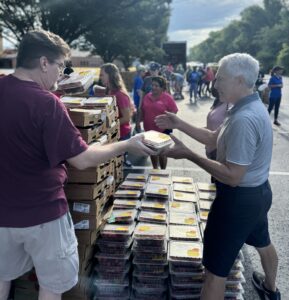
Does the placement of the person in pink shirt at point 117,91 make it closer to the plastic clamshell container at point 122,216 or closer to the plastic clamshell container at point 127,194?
the plastic clamshell container at point 127,194

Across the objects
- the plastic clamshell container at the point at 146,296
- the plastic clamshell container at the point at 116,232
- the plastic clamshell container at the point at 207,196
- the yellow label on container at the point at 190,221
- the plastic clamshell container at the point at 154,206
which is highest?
the plastic clamshell container at the point at 116,232

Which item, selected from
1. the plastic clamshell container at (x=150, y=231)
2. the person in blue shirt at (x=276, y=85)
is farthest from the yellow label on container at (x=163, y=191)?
the person in blue shirt at (x=276, y=85)

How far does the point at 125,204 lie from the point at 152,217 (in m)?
0.36

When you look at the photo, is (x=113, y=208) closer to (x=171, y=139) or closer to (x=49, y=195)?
(x=171, y=139)

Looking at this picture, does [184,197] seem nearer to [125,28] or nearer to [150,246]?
[150,246]

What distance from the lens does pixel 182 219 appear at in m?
3.58

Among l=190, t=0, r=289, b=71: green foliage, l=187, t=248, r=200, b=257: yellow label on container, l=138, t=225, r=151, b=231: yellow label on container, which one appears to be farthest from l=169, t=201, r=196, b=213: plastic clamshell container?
l=190, t=0, r=289, b=71: green foliage

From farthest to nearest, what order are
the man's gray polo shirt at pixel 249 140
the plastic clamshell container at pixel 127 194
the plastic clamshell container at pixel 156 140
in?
the plastic clamshell container at pixel 127 194 → the plastic clamshell container at pixel 156 140 → the man's gray polo shirt at pixel 249 140

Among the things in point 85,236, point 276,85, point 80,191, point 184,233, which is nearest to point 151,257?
point 184,233

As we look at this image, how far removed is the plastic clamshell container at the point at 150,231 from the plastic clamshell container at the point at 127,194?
0.58 metres

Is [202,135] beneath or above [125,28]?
above

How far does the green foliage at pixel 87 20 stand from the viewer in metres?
24.1

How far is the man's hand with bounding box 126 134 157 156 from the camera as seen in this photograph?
2.35 meters

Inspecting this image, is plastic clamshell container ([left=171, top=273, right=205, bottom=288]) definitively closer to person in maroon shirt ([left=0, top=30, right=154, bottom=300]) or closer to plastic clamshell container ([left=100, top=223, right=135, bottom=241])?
plastic clamshell container ([left=100, top=223, right=135, bottom=241])
